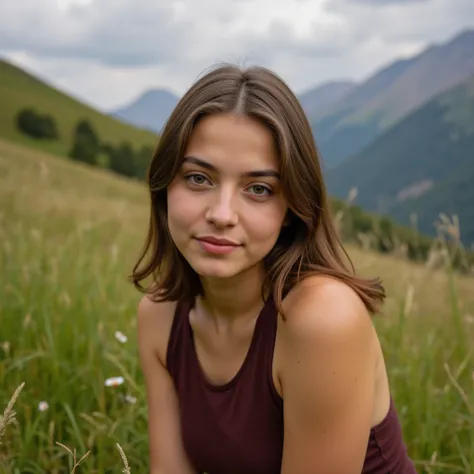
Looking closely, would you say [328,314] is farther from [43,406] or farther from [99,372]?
[99,372]

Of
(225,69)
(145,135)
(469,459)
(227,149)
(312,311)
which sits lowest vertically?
(469,459)

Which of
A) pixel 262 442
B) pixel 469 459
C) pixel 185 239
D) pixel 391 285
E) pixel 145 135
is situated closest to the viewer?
pixel 185 239

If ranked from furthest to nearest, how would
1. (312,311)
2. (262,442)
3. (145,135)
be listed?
(145,135), (262,442), (312,311)

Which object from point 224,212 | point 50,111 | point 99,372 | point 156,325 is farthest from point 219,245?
point 50,111

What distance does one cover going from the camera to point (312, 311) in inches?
63.5

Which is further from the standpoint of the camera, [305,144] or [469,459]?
[469,459]

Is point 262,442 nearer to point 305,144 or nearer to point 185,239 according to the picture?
point 185,239

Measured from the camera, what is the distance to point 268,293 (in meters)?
1.86

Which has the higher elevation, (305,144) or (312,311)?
(305,144)

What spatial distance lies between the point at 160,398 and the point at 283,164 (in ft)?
3.17

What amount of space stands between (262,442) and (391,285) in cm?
389

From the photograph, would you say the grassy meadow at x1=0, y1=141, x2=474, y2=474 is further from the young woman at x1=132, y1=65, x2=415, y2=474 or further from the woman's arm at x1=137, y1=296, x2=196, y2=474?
the young woman at x1=132, y1=65, x2=415, y2=474

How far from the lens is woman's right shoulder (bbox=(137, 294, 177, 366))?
2188 millimetres

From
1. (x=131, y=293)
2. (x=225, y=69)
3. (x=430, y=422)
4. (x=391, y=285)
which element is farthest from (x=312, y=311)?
(x=391, y=285)
